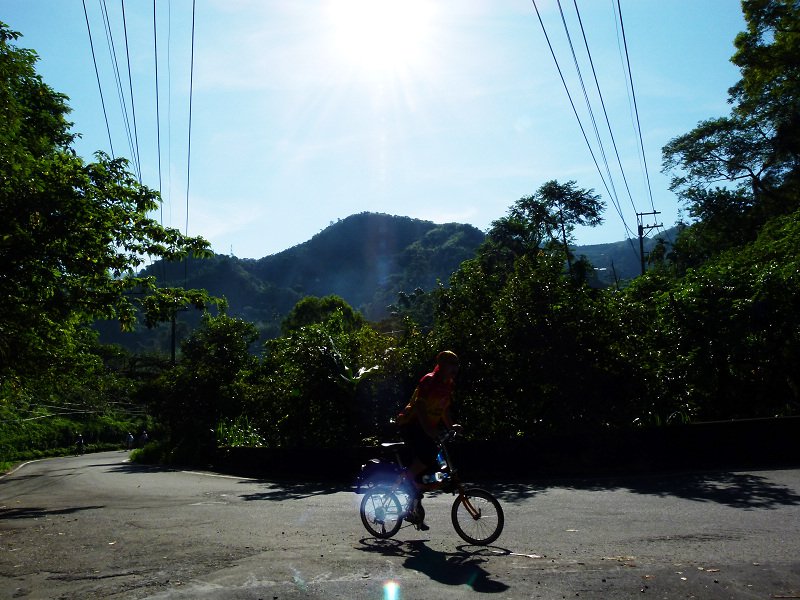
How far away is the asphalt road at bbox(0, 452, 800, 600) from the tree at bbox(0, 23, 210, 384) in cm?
543

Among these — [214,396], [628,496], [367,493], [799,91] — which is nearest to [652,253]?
[799,91]

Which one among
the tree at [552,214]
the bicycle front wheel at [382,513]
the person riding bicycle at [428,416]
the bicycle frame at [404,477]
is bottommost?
the bicycle front wheel at [382,513]

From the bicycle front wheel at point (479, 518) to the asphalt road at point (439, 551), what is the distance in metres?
0.16

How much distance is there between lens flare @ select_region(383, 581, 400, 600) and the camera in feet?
18.6

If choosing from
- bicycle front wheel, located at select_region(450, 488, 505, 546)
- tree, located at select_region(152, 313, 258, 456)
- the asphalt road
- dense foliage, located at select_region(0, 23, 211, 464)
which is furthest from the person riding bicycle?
tree, located at select_region(152, 313, 258, 456)

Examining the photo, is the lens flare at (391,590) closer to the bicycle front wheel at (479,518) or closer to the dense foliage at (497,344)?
the bicycle front wheel at (479,518)

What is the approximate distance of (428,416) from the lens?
7816 mm

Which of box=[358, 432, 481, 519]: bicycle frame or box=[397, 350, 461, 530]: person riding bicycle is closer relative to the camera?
box=[358, 432, 481, 519]: bicycle frame

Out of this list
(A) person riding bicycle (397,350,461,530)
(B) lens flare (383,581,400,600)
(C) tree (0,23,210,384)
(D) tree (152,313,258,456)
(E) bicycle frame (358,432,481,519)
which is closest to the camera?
(B) lens flare (383,581,400,600)

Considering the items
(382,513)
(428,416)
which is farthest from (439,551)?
(428,416)

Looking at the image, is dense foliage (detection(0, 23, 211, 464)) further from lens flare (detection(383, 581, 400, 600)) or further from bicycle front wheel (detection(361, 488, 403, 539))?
lens flare (detection(383, 581, 400, 600))

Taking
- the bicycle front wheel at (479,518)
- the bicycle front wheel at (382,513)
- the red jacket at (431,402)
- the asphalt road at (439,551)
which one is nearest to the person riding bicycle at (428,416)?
the red jacket at (431,402)

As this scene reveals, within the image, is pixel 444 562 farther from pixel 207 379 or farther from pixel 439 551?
pixel 207 379

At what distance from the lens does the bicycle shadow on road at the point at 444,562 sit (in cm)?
602
